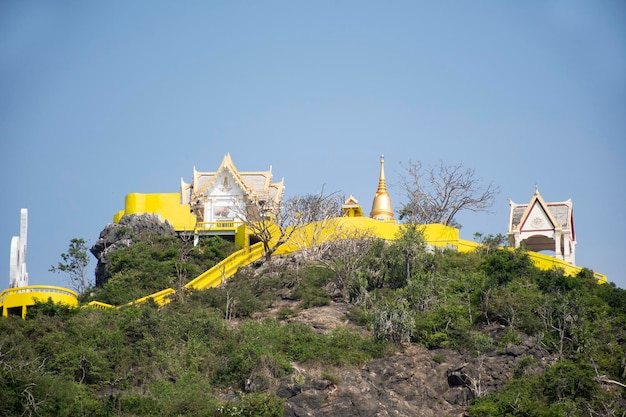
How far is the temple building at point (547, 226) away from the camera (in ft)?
201

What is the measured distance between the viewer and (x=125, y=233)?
6141 centimetres

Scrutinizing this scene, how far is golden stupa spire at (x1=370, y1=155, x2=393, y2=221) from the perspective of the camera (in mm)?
68688

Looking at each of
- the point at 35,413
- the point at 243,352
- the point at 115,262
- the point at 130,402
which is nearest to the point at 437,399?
the point at 243,352

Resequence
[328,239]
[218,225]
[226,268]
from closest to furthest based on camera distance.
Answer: [226,268] → [328,239] → [218,225]

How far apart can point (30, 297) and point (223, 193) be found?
16.4 m

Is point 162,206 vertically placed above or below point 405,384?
above

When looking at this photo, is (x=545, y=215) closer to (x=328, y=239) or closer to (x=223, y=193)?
(x=328, y=239)

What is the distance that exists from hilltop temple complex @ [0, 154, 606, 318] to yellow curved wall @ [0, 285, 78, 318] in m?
4.11

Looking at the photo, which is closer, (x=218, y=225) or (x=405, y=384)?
(x=405, y=384)

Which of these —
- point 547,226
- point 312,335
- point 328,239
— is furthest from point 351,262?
point 547,226

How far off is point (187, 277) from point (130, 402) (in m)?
15.2

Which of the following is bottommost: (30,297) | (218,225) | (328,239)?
(30,297)

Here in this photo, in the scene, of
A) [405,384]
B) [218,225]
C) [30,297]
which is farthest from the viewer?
[218,225]

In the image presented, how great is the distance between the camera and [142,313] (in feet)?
160
